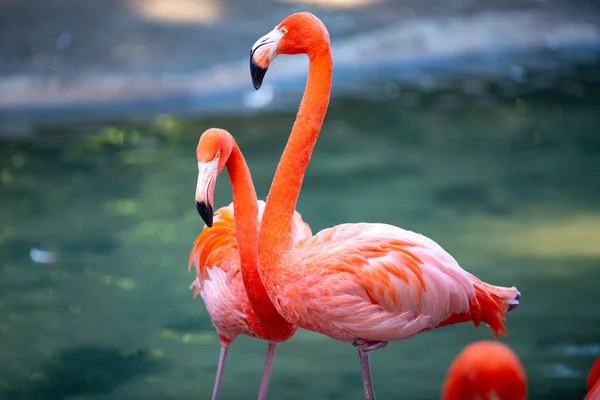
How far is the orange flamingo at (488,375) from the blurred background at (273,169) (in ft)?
5.18

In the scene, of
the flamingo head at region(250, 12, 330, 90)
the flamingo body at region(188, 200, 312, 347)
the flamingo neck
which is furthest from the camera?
the flamingo body at region(188, 200, 312, 347)

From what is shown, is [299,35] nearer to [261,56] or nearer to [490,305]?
[261,56]

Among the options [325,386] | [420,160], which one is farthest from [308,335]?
[420,160]

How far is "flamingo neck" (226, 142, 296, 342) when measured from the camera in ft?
8.67

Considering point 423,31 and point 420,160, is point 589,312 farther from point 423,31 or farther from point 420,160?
point 423,31

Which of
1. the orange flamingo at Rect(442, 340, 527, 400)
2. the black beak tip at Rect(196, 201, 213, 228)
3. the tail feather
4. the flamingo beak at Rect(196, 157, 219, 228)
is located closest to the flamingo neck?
the flamingo beak at Rect(196, 157, 219, 228)

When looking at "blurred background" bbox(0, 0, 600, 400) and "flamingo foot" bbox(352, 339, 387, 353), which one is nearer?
"flamingo foot" bbox(352, 339, 387, 353)

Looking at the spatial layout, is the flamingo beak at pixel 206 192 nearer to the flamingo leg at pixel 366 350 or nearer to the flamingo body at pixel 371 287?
the flamingo body at pixel 371 287

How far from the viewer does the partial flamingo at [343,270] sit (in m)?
2.41

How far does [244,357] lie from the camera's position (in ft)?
13.1

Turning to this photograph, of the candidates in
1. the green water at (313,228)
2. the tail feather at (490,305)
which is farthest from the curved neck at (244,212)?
the green water at (313,228)

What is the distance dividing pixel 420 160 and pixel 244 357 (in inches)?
120

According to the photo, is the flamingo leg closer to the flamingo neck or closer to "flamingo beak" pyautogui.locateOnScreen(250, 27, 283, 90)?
the flamingo neck

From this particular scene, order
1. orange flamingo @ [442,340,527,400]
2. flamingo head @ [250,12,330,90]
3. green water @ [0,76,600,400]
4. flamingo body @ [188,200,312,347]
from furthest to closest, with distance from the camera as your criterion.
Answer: green water @ [0,76,600,400]
flamingo body @ [188,200,312,347]
flamingo head @ [250,12,330,90]
orange flamingo @ [442,340,527,400]
